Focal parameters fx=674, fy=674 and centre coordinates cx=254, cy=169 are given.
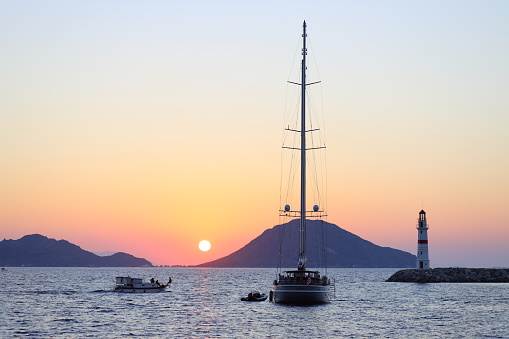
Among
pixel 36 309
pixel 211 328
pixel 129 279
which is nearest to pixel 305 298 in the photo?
pixel 211 328

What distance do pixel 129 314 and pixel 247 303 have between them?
65.4 ft

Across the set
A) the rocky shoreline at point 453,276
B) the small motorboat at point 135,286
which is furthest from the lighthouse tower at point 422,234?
the small motorboat at point 135,286

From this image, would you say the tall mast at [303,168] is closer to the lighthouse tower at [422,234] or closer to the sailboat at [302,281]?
the sailboat at [302,281]

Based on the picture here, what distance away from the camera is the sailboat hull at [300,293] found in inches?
2820

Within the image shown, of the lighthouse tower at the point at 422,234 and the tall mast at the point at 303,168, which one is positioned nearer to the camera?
the tall mast at the point at 303,168

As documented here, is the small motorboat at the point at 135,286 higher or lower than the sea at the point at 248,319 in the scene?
higher

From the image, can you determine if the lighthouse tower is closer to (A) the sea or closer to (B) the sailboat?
(A) the sea

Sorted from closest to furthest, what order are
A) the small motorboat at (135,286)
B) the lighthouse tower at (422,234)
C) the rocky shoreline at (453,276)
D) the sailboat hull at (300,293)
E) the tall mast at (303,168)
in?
the sailboat hull at (300,293) < the tall mast at (303,168) < the small motorboat at (135,286) < the lighthouse tower at (422,234) < the rocky shoreline at (453,276)

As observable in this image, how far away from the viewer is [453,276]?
174 metres

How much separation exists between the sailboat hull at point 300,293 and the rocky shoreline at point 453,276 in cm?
9900

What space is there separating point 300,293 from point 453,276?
113 metres

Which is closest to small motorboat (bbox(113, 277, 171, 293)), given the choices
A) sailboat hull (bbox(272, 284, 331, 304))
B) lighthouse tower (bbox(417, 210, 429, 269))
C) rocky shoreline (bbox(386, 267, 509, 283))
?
sailboat hull (bbox(272, 284, 331, 304))

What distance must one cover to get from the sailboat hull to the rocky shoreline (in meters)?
99.0

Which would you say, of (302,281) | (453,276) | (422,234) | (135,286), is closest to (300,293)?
(302,281)
